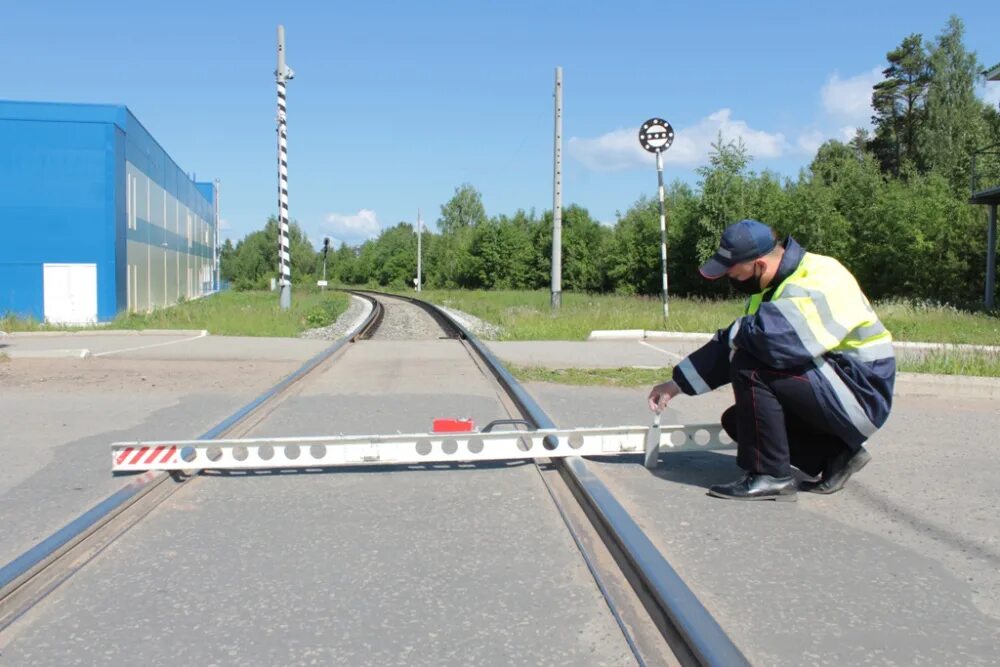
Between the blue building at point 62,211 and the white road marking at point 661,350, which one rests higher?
the blue building at point 62,211

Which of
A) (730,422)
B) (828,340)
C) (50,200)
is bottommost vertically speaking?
(730,422)

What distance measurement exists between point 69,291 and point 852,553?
28.9 m

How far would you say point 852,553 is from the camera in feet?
12.6

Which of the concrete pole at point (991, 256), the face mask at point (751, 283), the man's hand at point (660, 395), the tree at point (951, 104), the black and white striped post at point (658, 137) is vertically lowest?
the man's hand at point (660, 395)

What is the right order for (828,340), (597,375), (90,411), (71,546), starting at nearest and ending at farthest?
(71,546) < (828,340) < (90,411) < (597,375)

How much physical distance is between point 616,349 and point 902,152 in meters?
52.5

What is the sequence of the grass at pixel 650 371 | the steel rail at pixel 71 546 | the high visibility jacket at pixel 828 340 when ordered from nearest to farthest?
1. the steel rail at pixel 71 546
2. the high visibility jacket at pixel 828 340
3. the grass at pixel 650 371

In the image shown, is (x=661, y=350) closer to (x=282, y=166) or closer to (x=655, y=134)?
(x=655, y=134)

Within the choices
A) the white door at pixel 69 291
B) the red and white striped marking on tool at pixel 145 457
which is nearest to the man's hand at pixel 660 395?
the red and white striped marking on tool at pixel 145 457

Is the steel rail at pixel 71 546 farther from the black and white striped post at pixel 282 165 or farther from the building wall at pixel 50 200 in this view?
the building wall at pixel 50 200

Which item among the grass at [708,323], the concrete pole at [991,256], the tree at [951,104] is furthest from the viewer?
the tree at [951,104]

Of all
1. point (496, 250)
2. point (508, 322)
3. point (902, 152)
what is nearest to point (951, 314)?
point (508, 322)

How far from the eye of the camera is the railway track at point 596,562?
289cm

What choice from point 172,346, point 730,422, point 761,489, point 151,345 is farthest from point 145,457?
point 151,345
